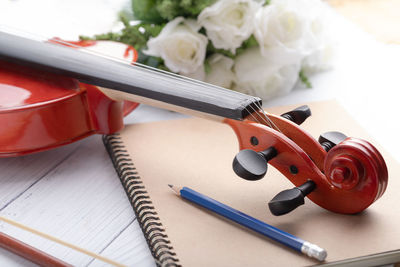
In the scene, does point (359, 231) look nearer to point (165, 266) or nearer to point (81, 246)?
point (165, 266)

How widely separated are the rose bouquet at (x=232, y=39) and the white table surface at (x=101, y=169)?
0.07 metres

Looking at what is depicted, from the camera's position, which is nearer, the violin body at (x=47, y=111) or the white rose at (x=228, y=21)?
the violin body at (x=47, y=111)

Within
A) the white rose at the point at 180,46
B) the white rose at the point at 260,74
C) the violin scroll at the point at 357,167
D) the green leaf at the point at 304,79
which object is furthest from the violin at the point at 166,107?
the green leaf at the point at 304,79

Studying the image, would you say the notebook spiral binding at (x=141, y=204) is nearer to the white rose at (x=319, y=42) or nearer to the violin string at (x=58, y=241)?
the violin string at (x=58, y=241)

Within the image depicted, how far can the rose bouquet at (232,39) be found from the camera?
39.6 inches

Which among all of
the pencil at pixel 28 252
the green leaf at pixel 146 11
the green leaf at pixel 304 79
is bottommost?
the pencil at pixel 28 252

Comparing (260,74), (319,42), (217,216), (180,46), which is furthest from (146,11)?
(217,216)

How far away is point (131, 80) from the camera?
847mm

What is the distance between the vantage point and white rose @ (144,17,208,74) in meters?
1.00

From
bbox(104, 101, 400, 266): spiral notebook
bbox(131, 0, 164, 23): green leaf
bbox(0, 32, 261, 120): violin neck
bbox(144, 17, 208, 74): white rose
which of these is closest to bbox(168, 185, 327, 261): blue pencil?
bbox(104, 101, 400, 266): spiral notebook

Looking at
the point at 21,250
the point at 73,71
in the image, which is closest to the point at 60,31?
the point at 73,71

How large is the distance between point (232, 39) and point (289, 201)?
439 mm

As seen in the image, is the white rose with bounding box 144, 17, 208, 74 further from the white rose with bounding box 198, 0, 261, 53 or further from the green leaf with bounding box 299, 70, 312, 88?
the green leaf with bounding box 299, 70, 312, 88

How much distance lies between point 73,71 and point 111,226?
29 centimetres
